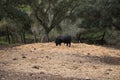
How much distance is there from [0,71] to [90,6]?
640 inches

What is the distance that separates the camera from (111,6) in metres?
21.6

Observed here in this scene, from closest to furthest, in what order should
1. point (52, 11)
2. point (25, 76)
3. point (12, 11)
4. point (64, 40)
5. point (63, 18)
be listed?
1. point (25, 76)
2. point (12, 11)
3. point (64, 40)
4. point (52, 11)
5. point (63, 18)

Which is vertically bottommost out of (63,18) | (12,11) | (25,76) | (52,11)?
(25,76)

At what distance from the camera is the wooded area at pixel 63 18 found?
998 inches

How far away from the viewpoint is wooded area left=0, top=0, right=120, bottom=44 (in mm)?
25341

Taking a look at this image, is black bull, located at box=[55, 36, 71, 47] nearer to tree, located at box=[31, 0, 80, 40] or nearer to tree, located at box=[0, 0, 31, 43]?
tree, located at box=[0, 0, 31, 43]

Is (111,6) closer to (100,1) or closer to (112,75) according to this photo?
(100,1)

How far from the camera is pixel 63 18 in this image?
43312 mm

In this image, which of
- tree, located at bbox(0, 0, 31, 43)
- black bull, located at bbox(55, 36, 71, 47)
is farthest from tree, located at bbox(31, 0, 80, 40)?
black bull, located at bbox(55, 36, 71, 47)

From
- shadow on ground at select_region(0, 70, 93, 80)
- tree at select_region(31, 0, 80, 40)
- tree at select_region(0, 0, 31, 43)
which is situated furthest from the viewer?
tree at select_region(31, 0, 80, 40)

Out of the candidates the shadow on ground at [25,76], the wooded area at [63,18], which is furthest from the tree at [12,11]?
the shadow on ground at [25,76]

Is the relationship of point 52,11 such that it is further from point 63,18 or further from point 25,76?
point 25,76

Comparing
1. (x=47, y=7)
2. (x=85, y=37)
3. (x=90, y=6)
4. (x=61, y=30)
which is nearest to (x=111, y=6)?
(x=90, y=6)

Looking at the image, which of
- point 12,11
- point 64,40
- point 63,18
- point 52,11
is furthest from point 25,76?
point 63,18
